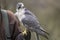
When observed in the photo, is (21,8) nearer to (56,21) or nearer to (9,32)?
(56,21)

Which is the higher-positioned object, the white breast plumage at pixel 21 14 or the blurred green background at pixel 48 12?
the blurred green background at pixel 48 12

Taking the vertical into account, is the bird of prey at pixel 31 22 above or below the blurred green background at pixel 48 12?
below

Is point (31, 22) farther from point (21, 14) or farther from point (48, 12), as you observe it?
point (48, 12)

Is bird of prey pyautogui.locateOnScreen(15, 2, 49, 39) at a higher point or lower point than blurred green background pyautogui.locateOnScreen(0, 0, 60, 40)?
lower

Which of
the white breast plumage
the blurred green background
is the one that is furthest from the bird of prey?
the blurred green background

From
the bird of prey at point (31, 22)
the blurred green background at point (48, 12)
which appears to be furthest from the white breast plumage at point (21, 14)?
the blurred green background at point (48, 12)

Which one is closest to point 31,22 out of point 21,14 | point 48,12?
point 21,14

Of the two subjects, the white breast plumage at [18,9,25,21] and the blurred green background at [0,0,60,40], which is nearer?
the white breast plumage at [18,9,25,21]

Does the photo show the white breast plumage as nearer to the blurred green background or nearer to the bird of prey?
the bird of prey

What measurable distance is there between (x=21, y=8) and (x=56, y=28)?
0.94m

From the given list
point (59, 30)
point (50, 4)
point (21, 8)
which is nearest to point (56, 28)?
point (59, 30)

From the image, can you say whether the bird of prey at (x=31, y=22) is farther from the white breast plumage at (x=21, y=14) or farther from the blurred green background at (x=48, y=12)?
the blurred green background at (x=48, y=12)

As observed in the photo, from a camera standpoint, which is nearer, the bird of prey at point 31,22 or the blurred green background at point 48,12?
the bird of prey at point 31,22

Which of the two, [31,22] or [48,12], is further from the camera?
[48,12]
